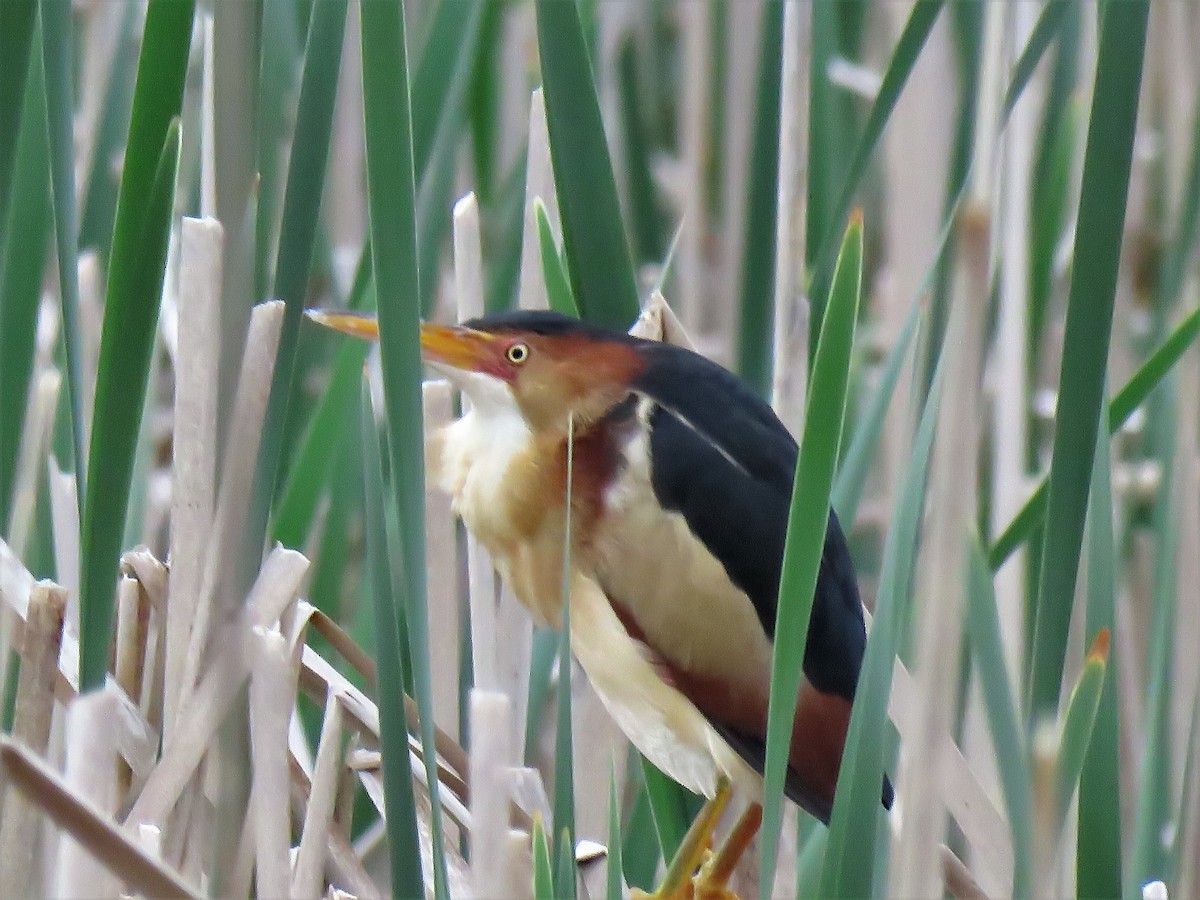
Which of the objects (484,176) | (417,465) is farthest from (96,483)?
(484,176)

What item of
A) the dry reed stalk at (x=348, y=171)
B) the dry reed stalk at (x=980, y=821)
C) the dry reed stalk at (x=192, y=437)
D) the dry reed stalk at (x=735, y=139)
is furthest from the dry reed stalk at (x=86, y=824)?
the dry reed stalk at (x=348, y=171)

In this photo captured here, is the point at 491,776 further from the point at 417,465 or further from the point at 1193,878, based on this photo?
the point at 1193,878

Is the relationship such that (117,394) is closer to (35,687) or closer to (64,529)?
(35,687)

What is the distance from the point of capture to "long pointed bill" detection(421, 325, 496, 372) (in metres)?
1.10

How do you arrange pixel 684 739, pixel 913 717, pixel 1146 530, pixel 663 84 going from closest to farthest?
pixel 913 717, pixel 684 739, pixel 1146 530, pixel 663 84

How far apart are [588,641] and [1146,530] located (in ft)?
2.76

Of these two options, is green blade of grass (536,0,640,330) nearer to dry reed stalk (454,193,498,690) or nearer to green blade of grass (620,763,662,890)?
dry reed stalk (454,193,498,690)

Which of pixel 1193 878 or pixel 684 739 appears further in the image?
pixel 1193 878

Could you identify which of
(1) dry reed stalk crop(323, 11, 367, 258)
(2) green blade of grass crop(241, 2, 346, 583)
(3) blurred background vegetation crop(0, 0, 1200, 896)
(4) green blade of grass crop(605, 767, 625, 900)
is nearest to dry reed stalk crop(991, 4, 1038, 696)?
(3) blurred background vegetation crop(0, 0, 1200, 896)

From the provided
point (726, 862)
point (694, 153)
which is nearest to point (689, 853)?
point (726, 862)

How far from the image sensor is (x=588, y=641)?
3.73ft

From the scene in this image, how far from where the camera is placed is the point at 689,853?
1.11 meters

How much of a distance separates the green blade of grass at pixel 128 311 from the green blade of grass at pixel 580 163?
0.24 meters

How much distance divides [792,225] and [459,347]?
0.25 metres
